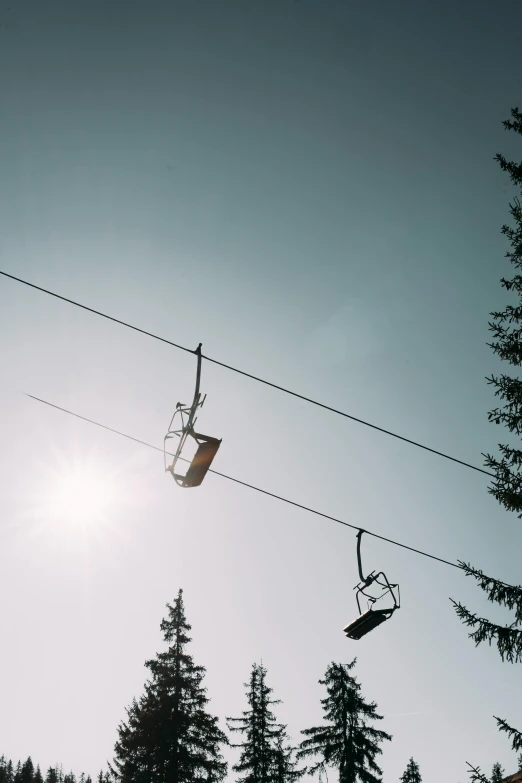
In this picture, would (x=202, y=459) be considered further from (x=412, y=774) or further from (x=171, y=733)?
(x=412, y=774)

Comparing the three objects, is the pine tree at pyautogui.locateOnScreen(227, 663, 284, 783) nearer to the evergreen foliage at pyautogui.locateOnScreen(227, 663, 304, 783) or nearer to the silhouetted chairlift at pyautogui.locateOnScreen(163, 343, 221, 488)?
the evergreen foliage at pyautogui.locateOnScreen(227, 663, 304, 783)

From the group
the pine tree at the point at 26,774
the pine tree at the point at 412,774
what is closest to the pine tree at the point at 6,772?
the pine tree at the point at 26,774

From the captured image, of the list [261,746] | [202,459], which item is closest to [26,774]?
[261,746]

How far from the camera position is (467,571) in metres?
10.8

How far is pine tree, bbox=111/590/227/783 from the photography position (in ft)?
75.5

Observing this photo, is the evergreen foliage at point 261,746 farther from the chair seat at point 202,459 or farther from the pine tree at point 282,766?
the chair seat at point 202,459

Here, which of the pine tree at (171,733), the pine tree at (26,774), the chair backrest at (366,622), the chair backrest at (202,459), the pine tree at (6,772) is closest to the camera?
the chair backrest at (202,459)

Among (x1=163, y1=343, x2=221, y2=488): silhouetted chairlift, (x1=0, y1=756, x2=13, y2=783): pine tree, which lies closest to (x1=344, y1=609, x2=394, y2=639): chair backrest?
(x1=163, y1=343, x2=221, y2=488): silhouetted chairlift

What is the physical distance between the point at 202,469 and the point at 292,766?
29409mm

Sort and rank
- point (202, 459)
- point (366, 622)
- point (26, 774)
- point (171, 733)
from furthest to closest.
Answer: point (26, 774) < point (171, 733) < point (366, 622) < point (202, 459)

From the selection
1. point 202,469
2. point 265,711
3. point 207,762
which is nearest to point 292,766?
point 265,711

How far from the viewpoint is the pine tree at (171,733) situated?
2300cm

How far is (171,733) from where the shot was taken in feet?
76.6

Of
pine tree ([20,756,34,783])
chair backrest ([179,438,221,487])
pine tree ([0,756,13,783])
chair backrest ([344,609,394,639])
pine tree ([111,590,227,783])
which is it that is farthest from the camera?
pine tree ([0,756,13,783])
